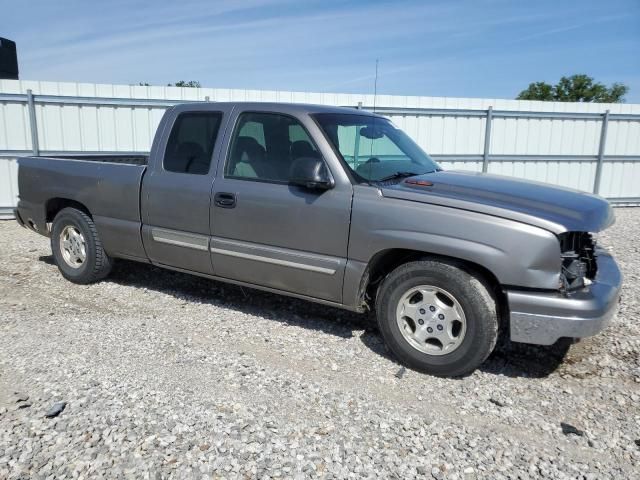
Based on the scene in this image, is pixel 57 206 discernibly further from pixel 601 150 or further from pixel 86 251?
pixel 601 150

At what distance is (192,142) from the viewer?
185 inches

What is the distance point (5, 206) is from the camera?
9.96 metres

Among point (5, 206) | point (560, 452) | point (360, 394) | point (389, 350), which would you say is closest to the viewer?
point (560, 452)

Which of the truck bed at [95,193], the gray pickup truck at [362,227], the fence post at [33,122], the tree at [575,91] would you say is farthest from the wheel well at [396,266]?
the tree at [575,91]

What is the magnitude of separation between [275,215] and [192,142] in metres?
1.25

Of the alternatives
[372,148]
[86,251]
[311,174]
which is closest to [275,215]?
[311,174]

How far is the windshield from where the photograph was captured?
13.2ft

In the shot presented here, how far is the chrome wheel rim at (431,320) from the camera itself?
3.50 metres

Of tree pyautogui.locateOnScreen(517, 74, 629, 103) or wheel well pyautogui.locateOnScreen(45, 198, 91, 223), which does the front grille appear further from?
tree pyautogui.locateOnScreen(517, 74, 629, 103)

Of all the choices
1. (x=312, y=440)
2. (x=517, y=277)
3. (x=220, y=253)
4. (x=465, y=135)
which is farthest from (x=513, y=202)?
(x=465, y=135)

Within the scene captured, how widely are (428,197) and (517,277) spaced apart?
0.79 meters

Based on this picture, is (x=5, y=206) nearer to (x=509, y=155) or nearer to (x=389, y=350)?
(x=389, y=350)

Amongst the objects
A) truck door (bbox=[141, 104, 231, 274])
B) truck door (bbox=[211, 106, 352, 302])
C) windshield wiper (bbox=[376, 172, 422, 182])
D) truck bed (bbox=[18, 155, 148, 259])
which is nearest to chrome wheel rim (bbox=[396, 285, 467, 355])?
truck door (bbox=[211, 106, 352, 302])

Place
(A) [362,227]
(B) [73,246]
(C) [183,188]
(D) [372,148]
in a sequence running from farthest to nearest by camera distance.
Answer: (B) [73,246], (C) [183,188], (D) [372,148], (A) [362,227]
